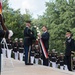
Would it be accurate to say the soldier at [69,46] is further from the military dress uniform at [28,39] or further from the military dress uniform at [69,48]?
the military dress uniform at [28,39]

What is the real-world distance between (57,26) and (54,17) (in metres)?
2.87

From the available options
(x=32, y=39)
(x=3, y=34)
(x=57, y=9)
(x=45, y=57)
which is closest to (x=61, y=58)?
(x=45, y=57)

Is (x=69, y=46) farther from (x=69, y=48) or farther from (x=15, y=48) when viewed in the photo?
(x=15, y=48)

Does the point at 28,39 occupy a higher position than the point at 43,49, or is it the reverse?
the point at 28,39

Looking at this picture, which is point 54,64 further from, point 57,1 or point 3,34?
point 57,1

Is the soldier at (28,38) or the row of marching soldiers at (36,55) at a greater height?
the soldier at (28,38)

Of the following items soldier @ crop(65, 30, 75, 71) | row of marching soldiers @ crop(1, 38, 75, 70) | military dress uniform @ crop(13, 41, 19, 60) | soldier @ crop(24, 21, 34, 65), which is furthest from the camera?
military dress uniform @ crop(13, 41, 19, 60)

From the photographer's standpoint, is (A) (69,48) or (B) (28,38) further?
(A) (69,48)

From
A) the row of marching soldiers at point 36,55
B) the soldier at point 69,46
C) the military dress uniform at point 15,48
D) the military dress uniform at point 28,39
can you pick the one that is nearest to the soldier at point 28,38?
the military dress uniform at point 28,39

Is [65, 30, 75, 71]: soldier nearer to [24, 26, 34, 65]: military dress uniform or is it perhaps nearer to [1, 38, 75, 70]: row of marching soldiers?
[24, 26, 34, 65]: military dress uniform

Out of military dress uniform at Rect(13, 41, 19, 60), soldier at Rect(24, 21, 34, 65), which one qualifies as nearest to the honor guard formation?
soldier at Rect(24, 21, 34, 65)

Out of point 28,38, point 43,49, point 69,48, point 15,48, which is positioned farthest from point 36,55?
point 28,38

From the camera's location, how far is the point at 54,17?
55.5 metres

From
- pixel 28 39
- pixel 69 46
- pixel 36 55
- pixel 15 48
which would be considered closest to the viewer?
pixel 28 39
